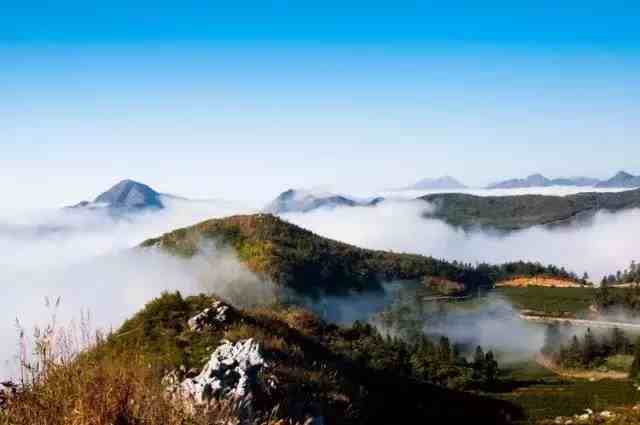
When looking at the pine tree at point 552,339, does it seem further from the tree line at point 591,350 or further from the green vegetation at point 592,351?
the green vegetation at point 592,351

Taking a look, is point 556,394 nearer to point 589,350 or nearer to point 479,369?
point 479,369

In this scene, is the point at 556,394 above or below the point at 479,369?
above

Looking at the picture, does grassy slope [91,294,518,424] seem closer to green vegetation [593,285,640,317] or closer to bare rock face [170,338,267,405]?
bare rock face [170,338,267,405]

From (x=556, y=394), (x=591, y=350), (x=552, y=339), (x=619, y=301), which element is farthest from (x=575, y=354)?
(x=619, y=301)

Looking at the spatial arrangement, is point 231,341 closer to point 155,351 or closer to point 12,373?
point 155,351

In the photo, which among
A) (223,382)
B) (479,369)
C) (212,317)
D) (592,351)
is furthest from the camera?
(592,351)

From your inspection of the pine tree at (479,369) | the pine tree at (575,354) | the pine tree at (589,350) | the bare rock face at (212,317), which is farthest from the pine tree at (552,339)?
the bare rock face at (212,317)

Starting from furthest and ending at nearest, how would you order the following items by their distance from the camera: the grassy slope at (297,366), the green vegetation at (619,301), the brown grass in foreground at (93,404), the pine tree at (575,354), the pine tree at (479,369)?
the green vegetation at (619,301), the pine tree at (575,354), the pine tree at (479,369), the grassy slope at (297,366), the brown grass in foreground at (93,404)
